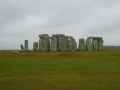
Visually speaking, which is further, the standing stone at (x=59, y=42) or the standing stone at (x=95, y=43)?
the standing stone at (x=95, y=43)

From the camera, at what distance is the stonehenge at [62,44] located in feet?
385

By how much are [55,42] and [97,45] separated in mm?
13824

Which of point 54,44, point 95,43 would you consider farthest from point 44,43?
point 95,43

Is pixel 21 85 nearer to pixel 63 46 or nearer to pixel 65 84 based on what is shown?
pixel 65 84

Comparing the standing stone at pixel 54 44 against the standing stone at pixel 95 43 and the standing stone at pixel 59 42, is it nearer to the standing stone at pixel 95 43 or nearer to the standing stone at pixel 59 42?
the standing stone at pixel 59 42

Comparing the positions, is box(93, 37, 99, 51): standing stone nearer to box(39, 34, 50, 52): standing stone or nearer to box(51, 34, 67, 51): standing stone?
box(51, 34, 67, 51): standing stone

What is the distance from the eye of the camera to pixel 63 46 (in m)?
118

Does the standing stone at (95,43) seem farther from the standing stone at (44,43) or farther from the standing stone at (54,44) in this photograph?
the standing stone at (44,43)

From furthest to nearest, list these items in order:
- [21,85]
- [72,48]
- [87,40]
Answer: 1. [87,40]
2. [72,48]
3. [21,85]

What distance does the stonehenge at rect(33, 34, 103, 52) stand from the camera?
117 metres

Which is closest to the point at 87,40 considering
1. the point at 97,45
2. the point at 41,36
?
the point at 97,45

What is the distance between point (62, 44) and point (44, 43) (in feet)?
19.1

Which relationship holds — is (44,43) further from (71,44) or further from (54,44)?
(71,44)

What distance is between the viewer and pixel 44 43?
119562 millimetres
